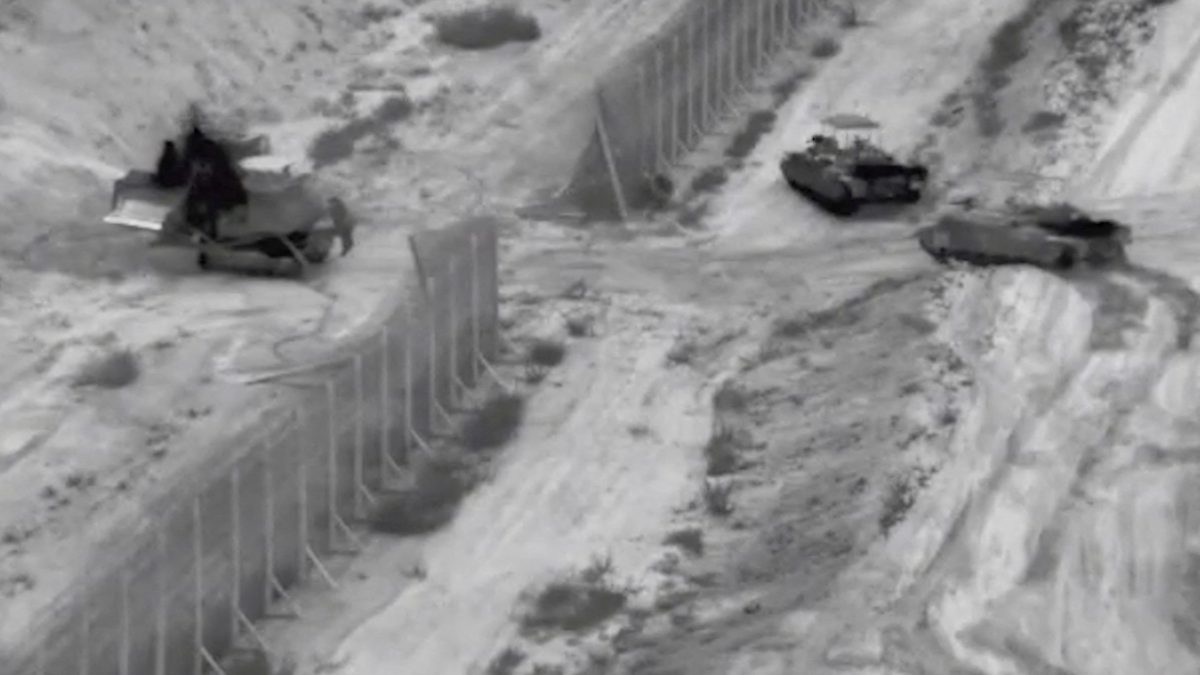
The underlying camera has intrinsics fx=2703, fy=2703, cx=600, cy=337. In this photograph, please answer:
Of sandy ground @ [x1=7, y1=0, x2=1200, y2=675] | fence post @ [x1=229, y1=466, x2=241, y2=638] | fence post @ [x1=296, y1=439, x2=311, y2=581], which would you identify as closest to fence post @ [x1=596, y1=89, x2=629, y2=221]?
sandy ground @ [x1=7, y1=0, x2=1200, y2=675]

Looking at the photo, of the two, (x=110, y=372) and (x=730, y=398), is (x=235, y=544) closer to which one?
(x=110, y=372)

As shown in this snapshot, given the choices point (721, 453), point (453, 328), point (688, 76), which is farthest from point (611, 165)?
point (721, 453)

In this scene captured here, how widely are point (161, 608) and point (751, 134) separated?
25.3 metres

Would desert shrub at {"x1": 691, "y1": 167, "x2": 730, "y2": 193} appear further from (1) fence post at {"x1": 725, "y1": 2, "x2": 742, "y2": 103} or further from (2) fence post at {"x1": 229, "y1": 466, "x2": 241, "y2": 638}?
(2) fence post at {"x1": 229, "y1": 466, "x2": 241, "y2": 638}

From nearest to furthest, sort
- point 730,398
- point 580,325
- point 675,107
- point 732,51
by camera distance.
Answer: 1. point 730,398
2. point 580,325
3. point 675,107
4. point 732,51

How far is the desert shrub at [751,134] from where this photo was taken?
167 feet

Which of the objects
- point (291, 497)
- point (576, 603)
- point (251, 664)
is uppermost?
point (291, 497)

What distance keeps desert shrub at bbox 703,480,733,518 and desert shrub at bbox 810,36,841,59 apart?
2154cm

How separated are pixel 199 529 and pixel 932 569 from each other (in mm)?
8823

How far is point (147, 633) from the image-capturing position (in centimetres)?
2859

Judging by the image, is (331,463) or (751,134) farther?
(751,134)

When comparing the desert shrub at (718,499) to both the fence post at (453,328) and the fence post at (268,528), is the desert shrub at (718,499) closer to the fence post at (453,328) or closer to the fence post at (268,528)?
the fence post at (453,328)

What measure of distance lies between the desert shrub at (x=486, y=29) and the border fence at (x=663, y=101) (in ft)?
12.0

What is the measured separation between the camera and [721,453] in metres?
37.0
